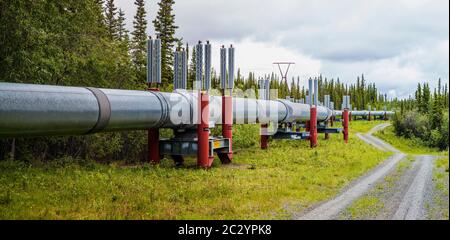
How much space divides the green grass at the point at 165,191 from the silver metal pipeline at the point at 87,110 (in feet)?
5.78

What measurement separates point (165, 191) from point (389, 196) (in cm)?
664

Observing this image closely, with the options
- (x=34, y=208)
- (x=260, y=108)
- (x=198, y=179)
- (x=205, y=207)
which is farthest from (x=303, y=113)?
(x=34, y=208)

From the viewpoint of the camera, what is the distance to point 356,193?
13367mm

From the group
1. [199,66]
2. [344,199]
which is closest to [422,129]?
[199,66]

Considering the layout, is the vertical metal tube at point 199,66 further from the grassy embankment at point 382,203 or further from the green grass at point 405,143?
the green grass at point 405,143

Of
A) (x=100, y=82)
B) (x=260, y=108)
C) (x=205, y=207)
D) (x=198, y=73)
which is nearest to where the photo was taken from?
(x=205, y=207)

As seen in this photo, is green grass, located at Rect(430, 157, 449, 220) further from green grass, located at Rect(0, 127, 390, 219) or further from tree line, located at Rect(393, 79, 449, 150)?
tree line, located at Rect(393, 79, 449, 150)

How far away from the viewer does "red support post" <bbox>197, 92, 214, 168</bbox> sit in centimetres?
1692

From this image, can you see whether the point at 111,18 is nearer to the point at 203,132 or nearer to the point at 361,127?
the point at 203,132

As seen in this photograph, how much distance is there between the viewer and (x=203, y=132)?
16.9m

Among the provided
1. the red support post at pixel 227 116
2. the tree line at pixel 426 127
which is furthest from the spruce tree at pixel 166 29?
the tree line at pixel 426 127

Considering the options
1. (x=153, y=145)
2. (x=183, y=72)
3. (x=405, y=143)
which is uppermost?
(x=183, y=72)

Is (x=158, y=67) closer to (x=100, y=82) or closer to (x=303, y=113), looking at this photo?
(x=100, y=82)

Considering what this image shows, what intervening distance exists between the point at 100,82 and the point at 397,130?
48.6 metres
